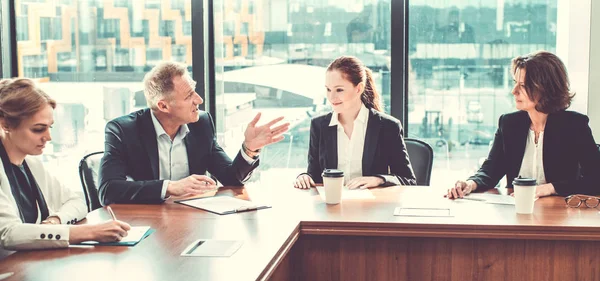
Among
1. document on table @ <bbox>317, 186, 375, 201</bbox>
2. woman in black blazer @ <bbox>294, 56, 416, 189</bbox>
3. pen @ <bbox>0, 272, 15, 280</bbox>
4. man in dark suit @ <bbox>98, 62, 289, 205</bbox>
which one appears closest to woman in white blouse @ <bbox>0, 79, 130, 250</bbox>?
pen @ <bbox>0, 272, 15, 280</bbox>

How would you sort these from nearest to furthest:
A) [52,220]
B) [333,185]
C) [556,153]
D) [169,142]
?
[52,220], [333,185], [556,153], [169,142]

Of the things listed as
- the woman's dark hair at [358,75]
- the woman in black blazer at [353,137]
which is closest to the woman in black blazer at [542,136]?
the woman in black blazer at [353,137]

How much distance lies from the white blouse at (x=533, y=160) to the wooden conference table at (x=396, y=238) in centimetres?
37

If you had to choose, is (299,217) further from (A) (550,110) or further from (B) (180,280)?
(A) (550,110)

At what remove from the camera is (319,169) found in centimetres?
363

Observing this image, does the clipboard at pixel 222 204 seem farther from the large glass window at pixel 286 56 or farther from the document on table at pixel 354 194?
the large glass window at pixel 286 56

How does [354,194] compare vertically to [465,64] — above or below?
below

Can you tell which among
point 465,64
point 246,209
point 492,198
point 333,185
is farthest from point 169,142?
point 465,64

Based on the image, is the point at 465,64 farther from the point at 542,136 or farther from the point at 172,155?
the point at 172,155

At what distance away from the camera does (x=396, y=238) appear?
2.63 metres

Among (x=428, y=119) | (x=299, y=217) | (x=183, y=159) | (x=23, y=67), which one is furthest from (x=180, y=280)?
(x=23, y=67)

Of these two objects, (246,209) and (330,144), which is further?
(330,144)

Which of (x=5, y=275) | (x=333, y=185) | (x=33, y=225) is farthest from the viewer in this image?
(x=333, y=185)

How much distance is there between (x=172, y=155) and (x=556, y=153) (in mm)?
1712
